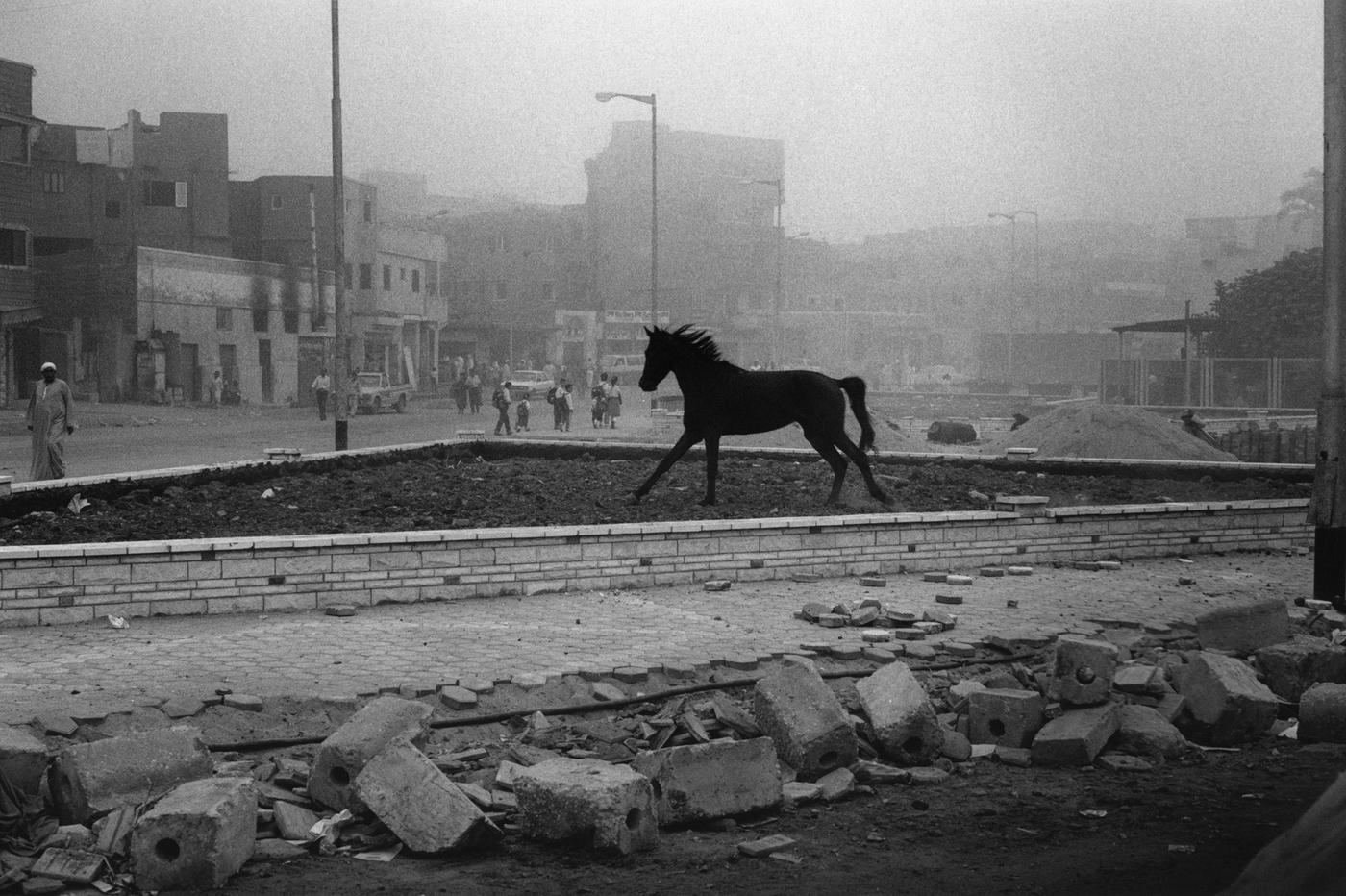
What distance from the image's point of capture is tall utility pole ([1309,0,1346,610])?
10484 mm

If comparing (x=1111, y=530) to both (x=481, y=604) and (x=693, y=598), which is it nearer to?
(x=693, y=598)

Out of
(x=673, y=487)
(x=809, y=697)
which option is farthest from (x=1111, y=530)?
(x=809, y=697)

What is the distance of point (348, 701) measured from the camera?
725 cm

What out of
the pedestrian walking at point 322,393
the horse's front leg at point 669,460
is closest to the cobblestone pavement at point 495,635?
the horse's front leg at point 669,460

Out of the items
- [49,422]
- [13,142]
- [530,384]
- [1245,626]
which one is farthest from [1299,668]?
[530,384]

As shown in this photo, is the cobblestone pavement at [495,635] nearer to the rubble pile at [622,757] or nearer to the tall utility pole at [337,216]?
the rubble pile at [622,757]

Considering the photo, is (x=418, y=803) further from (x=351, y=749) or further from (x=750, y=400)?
(x=750, y=400)

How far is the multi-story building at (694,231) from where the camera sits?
7594 cm

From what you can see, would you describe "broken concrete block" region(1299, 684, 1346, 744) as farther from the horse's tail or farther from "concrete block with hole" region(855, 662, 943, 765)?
the horse's tail

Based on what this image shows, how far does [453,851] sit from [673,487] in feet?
31.7

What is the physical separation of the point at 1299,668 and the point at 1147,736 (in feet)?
5.56

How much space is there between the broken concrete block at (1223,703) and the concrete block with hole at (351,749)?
411 centimetres

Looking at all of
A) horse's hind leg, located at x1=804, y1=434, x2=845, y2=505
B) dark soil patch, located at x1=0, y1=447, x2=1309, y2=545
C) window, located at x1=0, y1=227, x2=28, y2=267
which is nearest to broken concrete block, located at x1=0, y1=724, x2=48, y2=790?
dark soil patch, located at x1=0, y1=447, x2=1309, y2=545

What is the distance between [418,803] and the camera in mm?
5684
